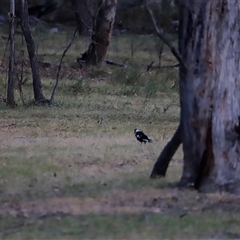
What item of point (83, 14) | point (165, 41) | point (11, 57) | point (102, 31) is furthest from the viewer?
point (83, 14)

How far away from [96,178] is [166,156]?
1074 millimetres

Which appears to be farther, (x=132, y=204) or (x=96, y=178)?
(x=96, y=178)

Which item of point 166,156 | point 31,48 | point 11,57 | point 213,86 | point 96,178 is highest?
point 213,86

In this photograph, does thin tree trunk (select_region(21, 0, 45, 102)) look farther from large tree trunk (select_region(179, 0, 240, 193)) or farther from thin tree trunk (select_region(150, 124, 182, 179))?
large tree trunk (select_region(179, 0, 240, 193))

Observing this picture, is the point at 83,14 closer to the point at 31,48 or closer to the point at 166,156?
the point at 31,48

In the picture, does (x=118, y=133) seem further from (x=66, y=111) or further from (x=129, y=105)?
(x=129, y=105)

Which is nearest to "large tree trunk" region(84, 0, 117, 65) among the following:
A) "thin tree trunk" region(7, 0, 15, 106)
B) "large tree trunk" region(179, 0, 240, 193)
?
"thin tree trunk" region(7, 0, 15, 106)

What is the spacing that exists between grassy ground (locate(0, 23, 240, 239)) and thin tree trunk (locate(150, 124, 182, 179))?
14 cm

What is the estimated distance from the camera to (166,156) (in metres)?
10.9

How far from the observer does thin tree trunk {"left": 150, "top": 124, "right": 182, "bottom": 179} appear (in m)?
10.6

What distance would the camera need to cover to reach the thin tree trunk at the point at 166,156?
1062 centimetres

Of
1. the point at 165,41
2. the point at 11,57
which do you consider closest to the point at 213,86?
the point at 165,41

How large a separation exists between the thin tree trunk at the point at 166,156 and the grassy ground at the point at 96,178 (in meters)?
0.14

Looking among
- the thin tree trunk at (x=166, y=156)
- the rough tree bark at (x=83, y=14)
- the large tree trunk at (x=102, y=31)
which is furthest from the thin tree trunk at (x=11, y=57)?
the thin tree trunk at (x=166, y=156)
